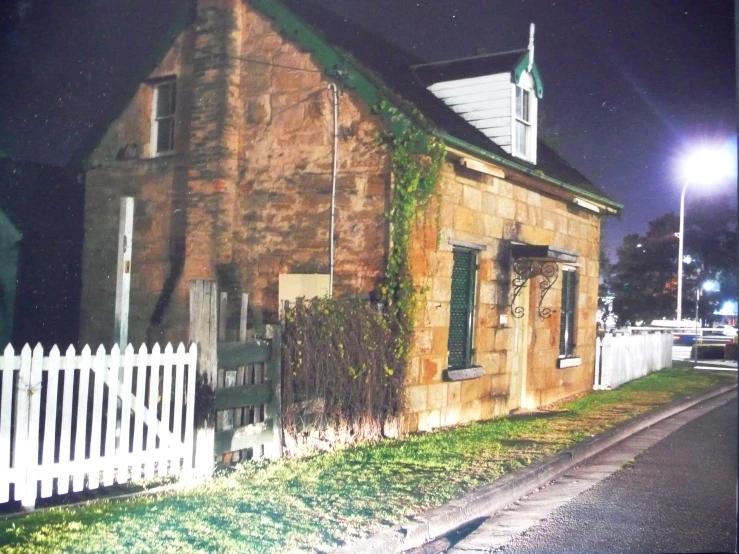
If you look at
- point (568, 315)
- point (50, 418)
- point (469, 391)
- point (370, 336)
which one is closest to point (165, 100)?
point (370, 336)

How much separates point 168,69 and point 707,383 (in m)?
13.4

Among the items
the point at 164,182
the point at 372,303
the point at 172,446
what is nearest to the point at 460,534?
the point at 172,446

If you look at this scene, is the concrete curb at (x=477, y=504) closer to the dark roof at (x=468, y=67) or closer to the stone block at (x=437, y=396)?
the stone block at (x=437, y=396)

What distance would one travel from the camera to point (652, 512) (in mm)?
6125

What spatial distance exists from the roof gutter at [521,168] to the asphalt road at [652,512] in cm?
438

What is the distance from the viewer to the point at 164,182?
11.8 m

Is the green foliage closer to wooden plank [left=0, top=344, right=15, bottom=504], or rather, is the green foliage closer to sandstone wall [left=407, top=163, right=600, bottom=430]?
sandstone wall [left=407, top=163, right=600, bottom=430]

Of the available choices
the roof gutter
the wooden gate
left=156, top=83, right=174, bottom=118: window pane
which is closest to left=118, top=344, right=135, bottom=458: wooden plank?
the wooden gate

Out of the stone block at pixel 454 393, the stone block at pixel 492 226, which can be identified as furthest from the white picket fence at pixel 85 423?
the stone block at pixel 492 226

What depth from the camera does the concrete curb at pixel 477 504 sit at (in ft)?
16.5

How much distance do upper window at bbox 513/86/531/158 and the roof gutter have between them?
71cm

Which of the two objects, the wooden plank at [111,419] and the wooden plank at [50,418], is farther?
the wooden plank at [111,419]

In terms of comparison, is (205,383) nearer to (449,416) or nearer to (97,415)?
(97,415)

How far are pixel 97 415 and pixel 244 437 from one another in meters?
1.66
